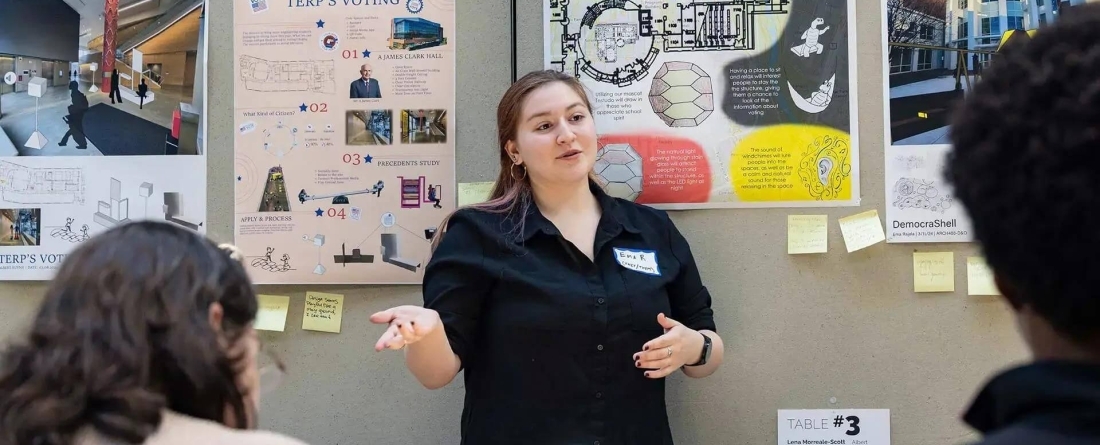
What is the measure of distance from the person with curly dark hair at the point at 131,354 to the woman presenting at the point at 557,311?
2.23ft

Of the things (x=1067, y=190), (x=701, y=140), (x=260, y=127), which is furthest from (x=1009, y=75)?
(x=260, y=127)

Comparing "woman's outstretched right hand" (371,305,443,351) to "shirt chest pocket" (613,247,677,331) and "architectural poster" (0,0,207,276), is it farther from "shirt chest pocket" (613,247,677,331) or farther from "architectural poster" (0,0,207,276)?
"architectural poster" (0,0,207,276)

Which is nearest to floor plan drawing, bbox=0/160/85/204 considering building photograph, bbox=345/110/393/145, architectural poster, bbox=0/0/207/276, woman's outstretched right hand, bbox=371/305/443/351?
architectural poster, bbox=0/0/207/276

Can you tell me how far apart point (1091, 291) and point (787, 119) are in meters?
1.45

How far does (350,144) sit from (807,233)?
3.76ft

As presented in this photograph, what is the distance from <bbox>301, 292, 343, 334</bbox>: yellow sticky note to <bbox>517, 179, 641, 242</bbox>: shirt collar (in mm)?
588

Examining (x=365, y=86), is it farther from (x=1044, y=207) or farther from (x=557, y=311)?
(x=1044, y=207)

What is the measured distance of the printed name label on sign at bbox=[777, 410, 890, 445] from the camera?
2010mm

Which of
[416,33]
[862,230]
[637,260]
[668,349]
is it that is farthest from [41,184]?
[862,230]

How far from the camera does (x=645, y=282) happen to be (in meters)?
1.76

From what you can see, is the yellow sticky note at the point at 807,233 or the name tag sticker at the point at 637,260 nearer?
the name tag sticker at the point at 637,260

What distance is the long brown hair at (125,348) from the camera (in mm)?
857

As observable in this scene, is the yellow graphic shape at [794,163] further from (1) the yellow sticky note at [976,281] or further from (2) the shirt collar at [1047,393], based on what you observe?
(2) the shirt collar at [1047,393]

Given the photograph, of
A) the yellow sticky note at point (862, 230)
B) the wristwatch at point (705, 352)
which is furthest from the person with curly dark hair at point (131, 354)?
the yellow sticky note at point (862, 230)
